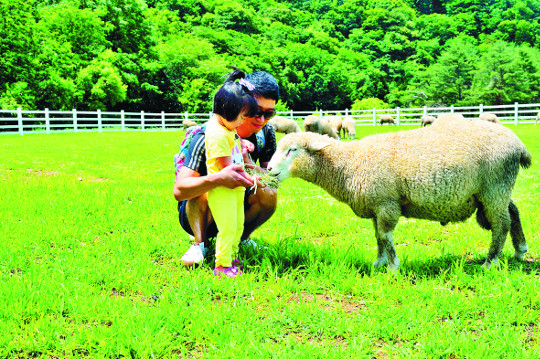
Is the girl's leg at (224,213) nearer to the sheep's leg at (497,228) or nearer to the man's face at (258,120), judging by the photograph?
the man's face at (258,120)

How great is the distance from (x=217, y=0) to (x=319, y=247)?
68.8m

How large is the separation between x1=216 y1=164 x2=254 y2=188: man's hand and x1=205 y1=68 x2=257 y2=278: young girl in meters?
0.09

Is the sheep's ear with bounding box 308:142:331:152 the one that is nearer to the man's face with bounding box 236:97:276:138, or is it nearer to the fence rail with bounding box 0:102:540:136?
the man's face with bounding box 236:97:276:138

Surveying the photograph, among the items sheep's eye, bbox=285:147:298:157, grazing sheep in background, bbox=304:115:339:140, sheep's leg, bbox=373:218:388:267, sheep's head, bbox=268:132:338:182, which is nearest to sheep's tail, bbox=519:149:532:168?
sheep's leg, bbox=373:218:388:267

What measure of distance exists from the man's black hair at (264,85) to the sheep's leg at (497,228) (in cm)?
188

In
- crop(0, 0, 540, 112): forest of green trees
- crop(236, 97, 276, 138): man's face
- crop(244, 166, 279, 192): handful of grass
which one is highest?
crop(0, 0, 540, 112): forest of green trees

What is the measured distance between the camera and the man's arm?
2.78m

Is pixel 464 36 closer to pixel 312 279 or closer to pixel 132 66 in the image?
pixel 132 66

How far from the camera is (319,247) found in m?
3.62

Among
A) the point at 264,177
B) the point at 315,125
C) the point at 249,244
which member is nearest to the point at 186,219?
the point at 249,244

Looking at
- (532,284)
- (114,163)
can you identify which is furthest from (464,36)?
(532,284)

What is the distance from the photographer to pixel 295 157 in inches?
144

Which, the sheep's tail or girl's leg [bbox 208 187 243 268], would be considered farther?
the sheep's tail

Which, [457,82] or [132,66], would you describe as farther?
[457,82]
